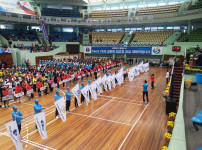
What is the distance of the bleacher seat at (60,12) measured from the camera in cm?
4394

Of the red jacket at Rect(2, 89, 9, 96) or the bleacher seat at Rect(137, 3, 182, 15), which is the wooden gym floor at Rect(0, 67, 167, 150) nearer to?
the red jacket at Rect(2, 89, 9, 96)

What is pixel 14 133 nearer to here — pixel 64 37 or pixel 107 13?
pixel 64 37

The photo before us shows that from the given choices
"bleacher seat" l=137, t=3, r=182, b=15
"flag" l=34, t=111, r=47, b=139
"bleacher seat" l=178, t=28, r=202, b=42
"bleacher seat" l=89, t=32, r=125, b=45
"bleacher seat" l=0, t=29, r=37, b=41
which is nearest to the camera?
"flag" l=34, t=111, r=47, b=139

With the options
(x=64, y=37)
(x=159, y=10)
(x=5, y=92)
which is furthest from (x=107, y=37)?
(x=5, y=92)

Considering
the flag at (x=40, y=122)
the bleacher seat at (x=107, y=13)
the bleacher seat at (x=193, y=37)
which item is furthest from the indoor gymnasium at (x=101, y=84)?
the bleacher seat at (x=107, y=13)

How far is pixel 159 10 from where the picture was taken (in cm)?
3862

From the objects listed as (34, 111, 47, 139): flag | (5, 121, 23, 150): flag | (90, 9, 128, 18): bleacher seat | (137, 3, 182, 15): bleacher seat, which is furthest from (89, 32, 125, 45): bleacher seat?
(5, 121, 23, 150): flag

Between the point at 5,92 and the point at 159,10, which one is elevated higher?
the point at 159,10

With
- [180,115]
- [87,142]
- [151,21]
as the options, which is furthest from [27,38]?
[180,115]

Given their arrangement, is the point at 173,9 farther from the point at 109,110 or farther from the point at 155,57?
the point at 109,110

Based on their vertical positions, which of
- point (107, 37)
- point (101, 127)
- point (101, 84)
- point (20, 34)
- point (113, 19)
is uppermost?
point (113, 19)

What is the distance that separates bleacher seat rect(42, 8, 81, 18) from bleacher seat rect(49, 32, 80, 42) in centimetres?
513

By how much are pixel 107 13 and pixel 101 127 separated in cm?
4156

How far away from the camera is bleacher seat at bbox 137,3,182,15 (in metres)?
36.9
